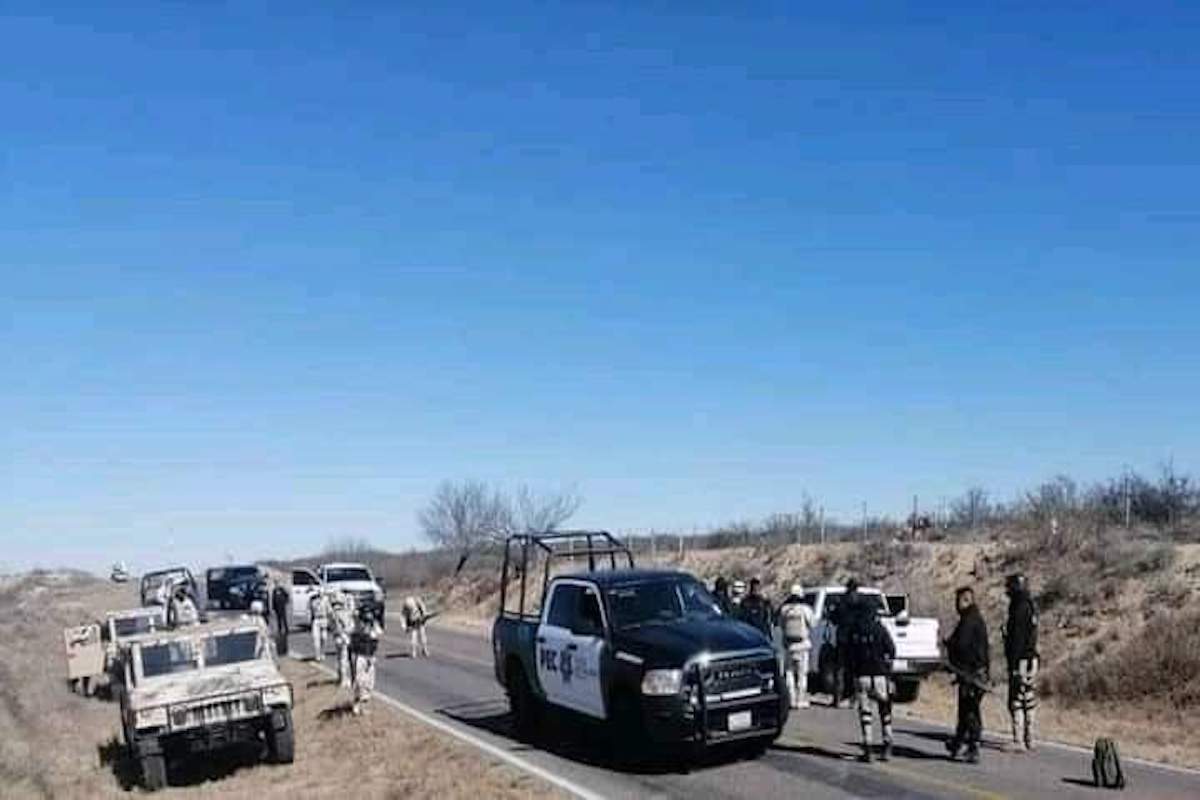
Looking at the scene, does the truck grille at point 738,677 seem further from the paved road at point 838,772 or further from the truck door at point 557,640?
the truck door at point 557,640

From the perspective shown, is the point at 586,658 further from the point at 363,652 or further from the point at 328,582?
the point at 328,582

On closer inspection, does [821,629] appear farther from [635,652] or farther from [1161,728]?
[635,652]

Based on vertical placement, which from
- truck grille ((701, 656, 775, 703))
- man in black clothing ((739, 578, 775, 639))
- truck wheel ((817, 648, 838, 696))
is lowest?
truck wheel ((817, 648, 838, 696))

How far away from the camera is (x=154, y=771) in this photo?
17.5 meters

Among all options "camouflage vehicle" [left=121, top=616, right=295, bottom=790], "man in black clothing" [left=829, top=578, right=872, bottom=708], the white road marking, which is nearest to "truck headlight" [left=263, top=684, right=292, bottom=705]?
"camouflage vehicle" [left=121, top=616, right=295, bottom=790]

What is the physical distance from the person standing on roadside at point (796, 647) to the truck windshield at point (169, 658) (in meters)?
8.39

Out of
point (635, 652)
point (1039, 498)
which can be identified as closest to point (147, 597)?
point (1039, 498)

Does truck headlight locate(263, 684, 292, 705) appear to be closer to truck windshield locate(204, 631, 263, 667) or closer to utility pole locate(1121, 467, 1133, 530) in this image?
truck windshield locate(204, 631, 263, 667)

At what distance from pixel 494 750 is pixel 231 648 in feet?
14.3

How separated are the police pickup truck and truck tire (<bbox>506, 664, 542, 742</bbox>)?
2cm

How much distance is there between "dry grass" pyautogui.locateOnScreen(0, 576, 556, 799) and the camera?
15115 millimetres

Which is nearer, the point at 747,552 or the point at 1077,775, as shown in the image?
the point at 1077,775

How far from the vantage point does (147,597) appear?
156 ft

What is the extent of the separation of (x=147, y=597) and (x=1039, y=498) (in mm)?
29695
